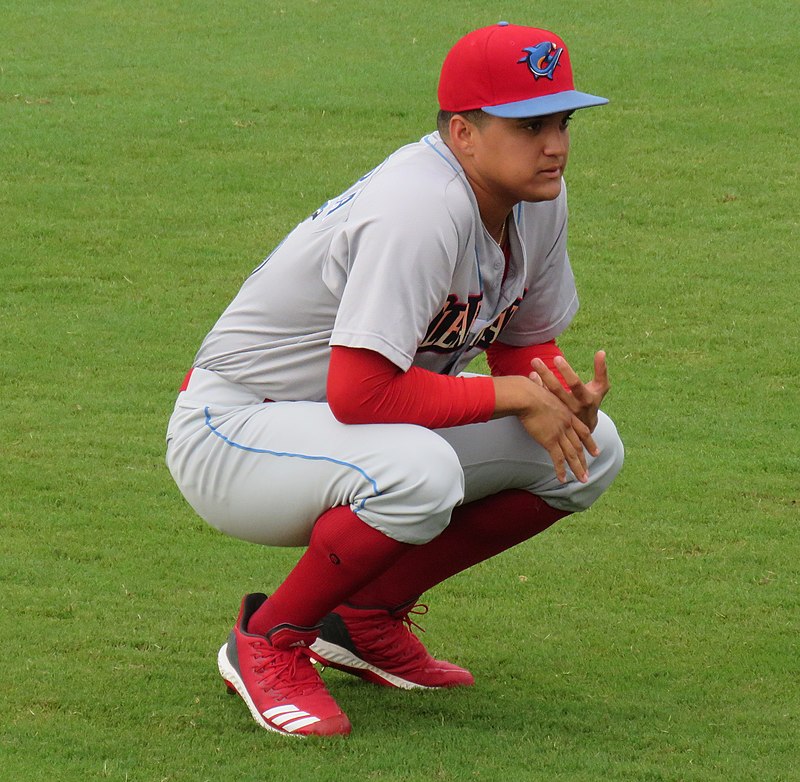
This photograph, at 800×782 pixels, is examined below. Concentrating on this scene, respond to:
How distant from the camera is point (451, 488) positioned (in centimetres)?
286

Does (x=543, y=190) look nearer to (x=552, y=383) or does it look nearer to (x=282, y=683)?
(x=552, y=383)

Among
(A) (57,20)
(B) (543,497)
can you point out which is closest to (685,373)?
(B) (543,497)

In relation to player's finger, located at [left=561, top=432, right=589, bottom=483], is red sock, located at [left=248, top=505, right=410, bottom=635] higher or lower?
lower

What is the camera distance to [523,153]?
2912 millimetres

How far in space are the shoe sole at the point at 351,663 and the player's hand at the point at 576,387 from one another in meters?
0.76

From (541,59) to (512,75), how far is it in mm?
75

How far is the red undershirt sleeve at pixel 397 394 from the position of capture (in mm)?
2799

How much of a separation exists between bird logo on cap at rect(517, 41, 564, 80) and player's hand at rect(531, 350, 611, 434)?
57cm

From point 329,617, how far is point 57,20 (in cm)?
892

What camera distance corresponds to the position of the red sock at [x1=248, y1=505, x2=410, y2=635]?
2.89 meters

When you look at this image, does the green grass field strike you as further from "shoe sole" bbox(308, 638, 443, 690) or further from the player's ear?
the player's ear

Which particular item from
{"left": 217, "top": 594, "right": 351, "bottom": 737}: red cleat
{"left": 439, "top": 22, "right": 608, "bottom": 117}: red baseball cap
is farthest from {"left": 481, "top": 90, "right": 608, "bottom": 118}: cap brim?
{"left": 217, "top": 594, "right": 351, "bottom": 737}: red cleat

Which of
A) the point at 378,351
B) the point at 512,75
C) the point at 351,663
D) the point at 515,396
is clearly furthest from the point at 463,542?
the point at 512,75

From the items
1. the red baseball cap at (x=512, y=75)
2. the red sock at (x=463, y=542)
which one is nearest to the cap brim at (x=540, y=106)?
the red baseball cap at (x=512, y=75)
